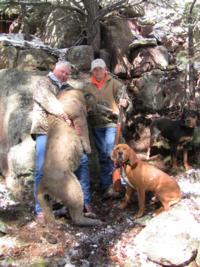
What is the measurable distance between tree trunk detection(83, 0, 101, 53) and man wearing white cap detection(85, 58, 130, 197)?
3.57 m

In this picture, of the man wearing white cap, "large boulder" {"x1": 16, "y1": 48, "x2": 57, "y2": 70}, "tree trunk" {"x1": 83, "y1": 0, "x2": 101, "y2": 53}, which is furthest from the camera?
"tree trunk" {"x1": 83, "y1": 0, "x2": 101, "y2": 53}

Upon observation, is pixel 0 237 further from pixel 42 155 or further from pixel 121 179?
pixel 121 179

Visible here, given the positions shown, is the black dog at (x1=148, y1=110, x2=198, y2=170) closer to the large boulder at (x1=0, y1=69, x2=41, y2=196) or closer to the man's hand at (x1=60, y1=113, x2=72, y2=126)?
the large boulder at (x1=0, y1=69, x2=41, y2=196)

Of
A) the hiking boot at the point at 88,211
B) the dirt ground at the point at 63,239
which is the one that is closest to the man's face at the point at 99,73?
the hiking boot at the point at 88,211

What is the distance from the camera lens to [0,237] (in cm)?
562

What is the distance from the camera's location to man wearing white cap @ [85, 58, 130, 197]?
6527 millimetres

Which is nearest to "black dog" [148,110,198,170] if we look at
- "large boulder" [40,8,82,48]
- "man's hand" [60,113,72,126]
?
"man's hand" [60,113,72,126]

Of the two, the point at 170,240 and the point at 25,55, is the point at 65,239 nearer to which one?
the point at 170,240

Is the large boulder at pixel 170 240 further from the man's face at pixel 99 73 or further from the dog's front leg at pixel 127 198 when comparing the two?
the man's face at pixel 99 73

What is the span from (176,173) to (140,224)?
2004 millimetres

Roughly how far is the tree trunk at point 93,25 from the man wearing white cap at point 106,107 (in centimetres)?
357

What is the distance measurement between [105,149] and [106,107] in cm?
72

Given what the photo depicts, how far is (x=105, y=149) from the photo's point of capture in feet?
22.2

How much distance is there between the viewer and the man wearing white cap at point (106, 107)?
6.53 m
